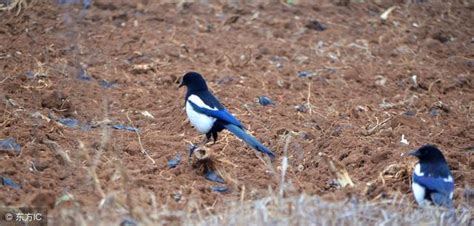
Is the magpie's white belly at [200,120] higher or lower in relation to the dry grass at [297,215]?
lower

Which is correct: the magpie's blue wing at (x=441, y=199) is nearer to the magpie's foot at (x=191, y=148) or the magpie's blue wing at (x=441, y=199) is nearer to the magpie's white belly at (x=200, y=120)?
the magpie's foot at (x=191, y=148)

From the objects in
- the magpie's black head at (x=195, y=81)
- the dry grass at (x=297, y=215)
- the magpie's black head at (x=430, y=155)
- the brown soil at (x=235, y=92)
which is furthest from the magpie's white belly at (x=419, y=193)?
the magpie's black head at (x=195, y=81)

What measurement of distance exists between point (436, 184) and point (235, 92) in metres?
3.66

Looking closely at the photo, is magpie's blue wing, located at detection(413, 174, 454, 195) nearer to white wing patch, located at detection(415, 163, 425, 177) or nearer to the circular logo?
white wing patch, located at detection(415, 163, 425, 177)

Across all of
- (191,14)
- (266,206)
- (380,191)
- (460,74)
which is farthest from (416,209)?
(191,14)

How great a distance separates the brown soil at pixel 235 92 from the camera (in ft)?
21.7

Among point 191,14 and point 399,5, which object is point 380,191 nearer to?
point 191,14

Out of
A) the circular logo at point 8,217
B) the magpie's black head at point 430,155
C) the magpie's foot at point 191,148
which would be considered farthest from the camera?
the magpie's foot at point 191,148

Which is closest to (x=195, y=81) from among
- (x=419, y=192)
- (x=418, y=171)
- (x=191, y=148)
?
(x=191, y=148)

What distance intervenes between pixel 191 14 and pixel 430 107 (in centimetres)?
421

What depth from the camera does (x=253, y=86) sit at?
9516mm

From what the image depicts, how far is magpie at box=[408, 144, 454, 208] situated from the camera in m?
5.88

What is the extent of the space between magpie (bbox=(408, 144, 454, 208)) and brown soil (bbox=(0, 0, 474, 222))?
0.69 ft

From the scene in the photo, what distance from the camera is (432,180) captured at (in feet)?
19.6
